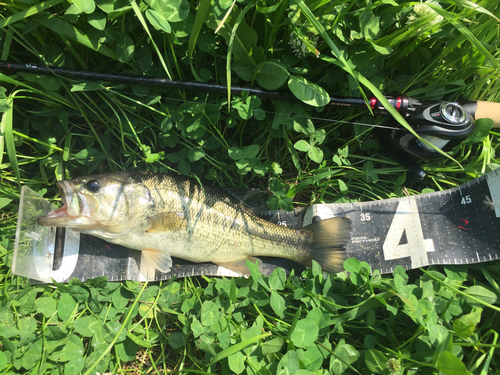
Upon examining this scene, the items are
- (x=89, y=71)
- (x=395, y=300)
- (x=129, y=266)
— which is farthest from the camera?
(x=129, y=266)

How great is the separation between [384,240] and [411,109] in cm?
121

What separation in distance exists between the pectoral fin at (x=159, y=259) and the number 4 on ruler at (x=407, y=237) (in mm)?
2008

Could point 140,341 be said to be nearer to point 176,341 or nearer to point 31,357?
point 176,341

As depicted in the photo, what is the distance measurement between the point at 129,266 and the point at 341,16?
2.63 meters

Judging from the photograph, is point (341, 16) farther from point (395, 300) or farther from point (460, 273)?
point (460, 273)

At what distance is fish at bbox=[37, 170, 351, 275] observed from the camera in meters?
2.28

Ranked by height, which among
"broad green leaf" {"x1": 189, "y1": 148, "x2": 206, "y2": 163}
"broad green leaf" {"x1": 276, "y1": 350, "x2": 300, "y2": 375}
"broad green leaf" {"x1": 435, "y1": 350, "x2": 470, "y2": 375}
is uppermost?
"broad green leaf" {"x1": 189, "y1": 148, "x2": 206, "y2": 163}

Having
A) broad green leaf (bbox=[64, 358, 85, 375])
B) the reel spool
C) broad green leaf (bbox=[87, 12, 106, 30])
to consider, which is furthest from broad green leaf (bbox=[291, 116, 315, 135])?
broad green leaf (bbox=[64, 358, 85, 375])

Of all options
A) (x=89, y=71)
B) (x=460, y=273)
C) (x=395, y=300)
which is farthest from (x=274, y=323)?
(x=89, y=71)

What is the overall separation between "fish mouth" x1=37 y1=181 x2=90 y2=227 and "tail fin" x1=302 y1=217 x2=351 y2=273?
194 centimetres

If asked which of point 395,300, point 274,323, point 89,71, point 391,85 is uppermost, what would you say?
point 391,85

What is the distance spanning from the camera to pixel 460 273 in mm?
2527

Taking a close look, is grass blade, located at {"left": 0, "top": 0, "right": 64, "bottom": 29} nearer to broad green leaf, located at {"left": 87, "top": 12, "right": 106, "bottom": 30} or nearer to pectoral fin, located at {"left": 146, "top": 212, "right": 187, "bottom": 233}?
broad green leaf, located at {"left": 87, "top": 12, "right": 106, "bottom": 30}

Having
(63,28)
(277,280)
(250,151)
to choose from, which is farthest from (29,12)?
(277,280)
